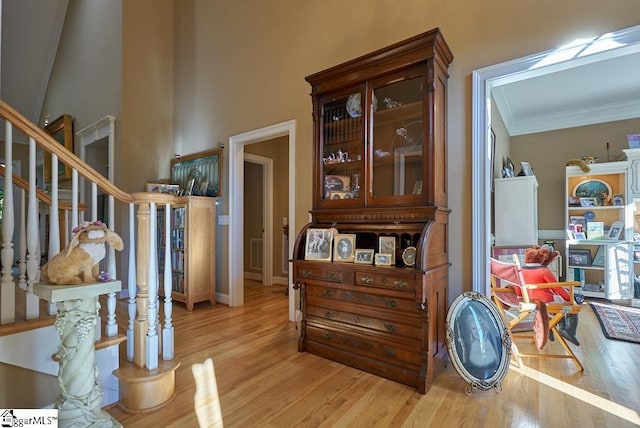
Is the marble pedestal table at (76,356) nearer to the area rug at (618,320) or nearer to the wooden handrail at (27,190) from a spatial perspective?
the wooden handrail at (27,190)

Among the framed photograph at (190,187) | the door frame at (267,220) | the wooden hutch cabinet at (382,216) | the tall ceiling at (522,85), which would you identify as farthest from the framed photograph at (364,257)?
the door frame at (267,220)

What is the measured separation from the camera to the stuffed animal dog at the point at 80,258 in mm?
1387

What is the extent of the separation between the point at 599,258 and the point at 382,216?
4.25 meters

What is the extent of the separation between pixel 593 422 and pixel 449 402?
71cm

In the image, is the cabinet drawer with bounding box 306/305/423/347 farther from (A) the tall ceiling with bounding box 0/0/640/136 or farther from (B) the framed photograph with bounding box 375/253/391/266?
(A) the tall ceiling with bounding box 0/0/640/136

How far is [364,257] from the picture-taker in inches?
89.4

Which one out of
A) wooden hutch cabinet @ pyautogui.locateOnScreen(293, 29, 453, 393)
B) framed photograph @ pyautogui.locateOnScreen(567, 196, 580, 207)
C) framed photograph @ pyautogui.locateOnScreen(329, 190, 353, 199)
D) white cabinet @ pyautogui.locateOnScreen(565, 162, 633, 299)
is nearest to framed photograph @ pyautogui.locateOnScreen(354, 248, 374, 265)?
wooden hutch cabinet @ pyautogui.locateOnScreen(293, 29, 453, 393)

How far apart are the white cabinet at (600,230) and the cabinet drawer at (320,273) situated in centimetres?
417

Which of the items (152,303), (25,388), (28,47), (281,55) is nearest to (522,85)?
(281,55)

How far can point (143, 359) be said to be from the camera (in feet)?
5.90

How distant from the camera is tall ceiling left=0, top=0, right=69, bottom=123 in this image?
5.39 metres

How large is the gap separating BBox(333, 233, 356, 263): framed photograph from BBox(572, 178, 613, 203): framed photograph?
4332 millimetres

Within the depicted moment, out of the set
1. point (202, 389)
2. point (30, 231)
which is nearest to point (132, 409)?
point (202, 389)

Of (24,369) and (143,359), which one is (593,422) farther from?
(24,369)
